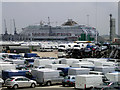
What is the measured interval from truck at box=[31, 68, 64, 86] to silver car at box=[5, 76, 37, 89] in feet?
1.16

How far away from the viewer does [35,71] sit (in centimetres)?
803

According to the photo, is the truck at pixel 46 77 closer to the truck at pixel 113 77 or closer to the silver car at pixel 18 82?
the silver car at pixel 18 82

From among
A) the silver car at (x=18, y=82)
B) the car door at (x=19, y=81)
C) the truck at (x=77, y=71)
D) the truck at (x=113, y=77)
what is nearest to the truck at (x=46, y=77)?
the silver car at (x=18, y=82)

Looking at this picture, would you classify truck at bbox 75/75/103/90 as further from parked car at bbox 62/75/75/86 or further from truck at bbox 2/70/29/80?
truck at bbox 2/70/29/80

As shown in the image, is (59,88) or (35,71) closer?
(59,88)

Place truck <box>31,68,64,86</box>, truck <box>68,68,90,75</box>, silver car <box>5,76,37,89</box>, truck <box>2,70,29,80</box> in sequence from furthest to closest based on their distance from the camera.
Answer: truck <box>68,68,90,75</box> → truck <box>2,70,29,80</box> → truck <box>31,68,64,86</box> → silver car <box>5,76,37,89</box>

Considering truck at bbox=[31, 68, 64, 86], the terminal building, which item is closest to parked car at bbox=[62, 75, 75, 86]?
truck at bbox=[31, 68, 64, 86]

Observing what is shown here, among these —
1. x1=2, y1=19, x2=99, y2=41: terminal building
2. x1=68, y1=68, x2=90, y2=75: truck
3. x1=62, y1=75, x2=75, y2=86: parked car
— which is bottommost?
x1=62, y1=75, x2=75, y2=86: parked car

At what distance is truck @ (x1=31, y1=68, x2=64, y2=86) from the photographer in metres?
7.74

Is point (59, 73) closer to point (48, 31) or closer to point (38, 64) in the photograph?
point (38, 64)

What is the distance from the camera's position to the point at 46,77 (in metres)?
7.79

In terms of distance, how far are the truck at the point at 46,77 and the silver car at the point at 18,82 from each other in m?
0.35

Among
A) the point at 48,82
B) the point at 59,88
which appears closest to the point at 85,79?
the point at 59,88

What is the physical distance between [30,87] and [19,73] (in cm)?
86
